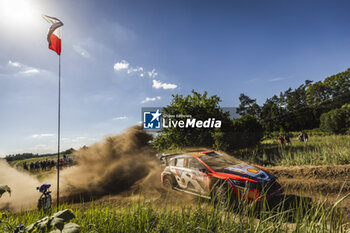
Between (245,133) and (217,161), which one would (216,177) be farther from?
(245,133)

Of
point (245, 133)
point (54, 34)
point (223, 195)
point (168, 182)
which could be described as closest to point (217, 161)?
point (223, 195)

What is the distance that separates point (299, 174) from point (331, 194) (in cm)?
168

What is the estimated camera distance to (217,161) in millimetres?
6141

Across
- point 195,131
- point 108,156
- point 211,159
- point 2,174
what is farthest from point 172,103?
point 2,174

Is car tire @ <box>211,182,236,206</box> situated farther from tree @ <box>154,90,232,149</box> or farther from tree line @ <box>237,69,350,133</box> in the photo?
tree line @ <box>237,69,350,133</box>

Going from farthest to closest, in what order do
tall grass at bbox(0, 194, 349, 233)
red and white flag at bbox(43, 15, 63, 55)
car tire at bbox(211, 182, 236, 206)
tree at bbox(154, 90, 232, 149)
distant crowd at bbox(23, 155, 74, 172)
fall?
distant crowd at bbox(23, 155, 74, 172)
tree at bbox(154, 90, 232, 149)
red and white flag at bbox(43, 15, 63, 55)
car tire at bbox(211, 182, 236, 206)
tall grass at bbox(0, 194, 349, 233)

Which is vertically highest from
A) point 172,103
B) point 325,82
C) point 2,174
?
point 325,82

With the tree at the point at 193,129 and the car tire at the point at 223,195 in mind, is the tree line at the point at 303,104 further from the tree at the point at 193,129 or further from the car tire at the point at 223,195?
the car tire at the point at 223,195

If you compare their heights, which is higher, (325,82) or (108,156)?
(325,82)

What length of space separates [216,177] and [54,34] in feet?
25.6

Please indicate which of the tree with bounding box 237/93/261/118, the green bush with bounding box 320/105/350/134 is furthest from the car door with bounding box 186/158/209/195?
the tree with bounding box 237/93/261/118

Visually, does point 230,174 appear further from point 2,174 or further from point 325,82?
point 325,82

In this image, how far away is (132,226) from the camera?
2.76 metres

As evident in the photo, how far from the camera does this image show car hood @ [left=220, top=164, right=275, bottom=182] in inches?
193
